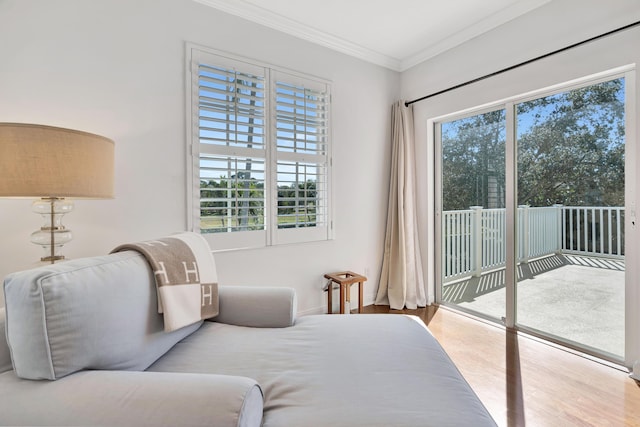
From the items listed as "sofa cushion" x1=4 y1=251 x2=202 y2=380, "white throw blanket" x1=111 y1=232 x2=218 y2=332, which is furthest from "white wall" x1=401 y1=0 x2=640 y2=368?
"sofa cushion" x1=4 y1=251 x2=202 y2=380

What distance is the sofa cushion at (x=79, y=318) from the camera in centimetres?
79

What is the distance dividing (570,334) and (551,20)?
2233mm

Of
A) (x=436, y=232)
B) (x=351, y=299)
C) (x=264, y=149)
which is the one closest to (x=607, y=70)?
(x=436, y=232)

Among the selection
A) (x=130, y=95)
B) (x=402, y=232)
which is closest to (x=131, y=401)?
(x=130, y=95)

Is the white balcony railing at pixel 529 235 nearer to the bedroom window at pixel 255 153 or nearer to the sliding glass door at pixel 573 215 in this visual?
the sliding glass door at pixel 573 215

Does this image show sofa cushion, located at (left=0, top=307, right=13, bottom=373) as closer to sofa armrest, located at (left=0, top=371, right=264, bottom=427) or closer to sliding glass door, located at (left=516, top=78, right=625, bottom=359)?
sofa armrest, located at (left=0, top=371, right=264, bottom=427)

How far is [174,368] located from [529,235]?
2611 mm

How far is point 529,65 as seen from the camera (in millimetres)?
2262

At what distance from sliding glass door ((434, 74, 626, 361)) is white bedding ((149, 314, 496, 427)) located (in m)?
1.59

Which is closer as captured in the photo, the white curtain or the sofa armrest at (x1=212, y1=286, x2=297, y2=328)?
the sofa armrest at (x1=212, y1=286, x2=297, y2=328)

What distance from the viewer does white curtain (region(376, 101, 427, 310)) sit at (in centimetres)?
303

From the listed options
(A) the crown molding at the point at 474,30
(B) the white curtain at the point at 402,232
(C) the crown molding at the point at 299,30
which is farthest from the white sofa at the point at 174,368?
(A) the crown molding at the point at 474,30

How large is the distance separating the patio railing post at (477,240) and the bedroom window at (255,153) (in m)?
1.34

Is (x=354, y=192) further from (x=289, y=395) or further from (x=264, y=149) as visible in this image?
(x=289, y=395)
